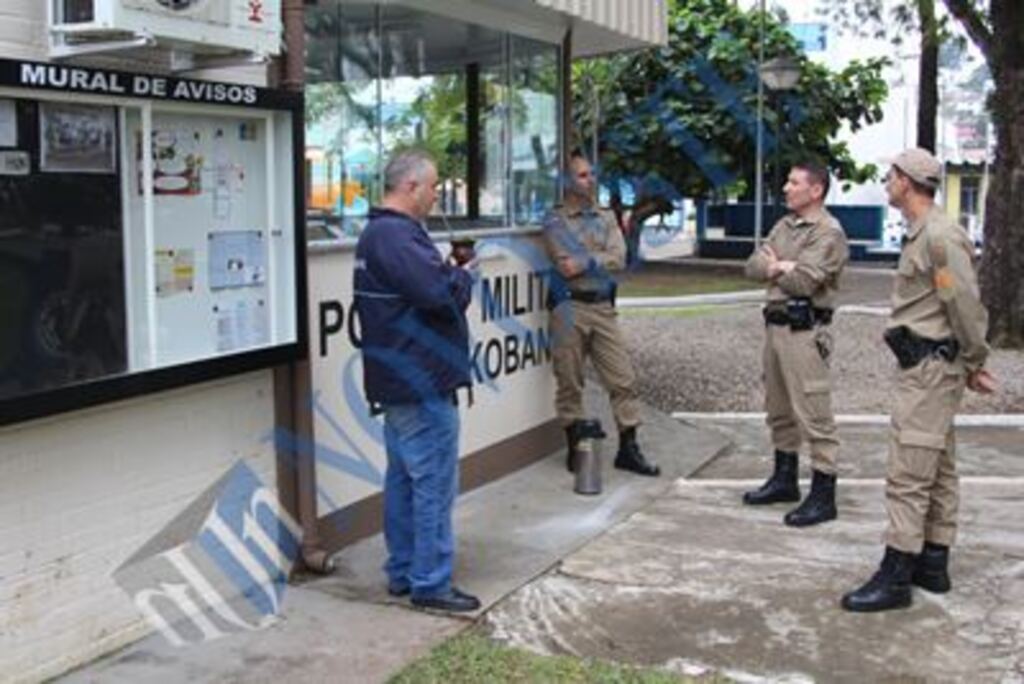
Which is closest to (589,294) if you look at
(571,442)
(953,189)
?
(571,442)

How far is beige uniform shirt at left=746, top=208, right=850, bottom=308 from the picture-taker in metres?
6.40

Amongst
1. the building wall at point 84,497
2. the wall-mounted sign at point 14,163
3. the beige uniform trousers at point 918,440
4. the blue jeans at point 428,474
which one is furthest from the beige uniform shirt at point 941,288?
the wall-mounted sign at point 14,163

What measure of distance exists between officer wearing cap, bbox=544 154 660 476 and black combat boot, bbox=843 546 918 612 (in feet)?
8.20

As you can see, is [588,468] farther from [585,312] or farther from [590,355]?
[585,312]

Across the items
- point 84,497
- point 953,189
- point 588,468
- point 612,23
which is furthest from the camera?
point 953,189

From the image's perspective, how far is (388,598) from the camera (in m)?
5.20

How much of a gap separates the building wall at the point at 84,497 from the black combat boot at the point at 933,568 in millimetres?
3059

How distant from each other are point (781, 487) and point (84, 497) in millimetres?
3990

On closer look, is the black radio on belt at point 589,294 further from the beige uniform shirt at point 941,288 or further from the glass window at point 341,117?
the beige uniform shirt at point 941,288

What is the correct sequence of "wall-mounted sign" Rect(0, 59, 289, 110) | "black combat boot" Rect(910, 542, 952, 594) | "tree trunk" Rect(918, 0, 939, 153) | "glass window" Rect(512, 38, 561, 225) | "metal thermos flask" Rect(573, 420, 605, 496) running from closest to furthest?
"wall-mounted sign" Rect(0, 59, 289, 110)
"black combat boot" Rect(910, 542, 952, 594)
"metal thermos flask" Rect(573, 420, 605, 496)
"glass window" Rect(512, 38, 561, 225)
"tree trunk" Rect(918, 0, 939, 153)

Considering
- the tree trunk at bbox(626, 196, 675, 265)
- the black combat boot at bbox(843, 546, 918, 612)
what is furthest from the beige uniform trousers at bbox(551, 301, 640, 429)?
the tree trunk at bbox(626, 196, 675, 265)

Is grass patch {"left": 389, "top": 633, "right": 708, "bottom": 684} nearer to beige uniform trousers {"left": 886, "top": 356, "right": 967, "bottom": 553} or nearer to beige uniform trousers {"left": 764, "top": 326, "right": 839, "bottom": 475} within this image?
beige uniform trousers {"left": 886, "top": 356, "right": 967, "bottom": 553}

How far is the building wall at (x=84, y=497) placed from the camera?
4.04 metres

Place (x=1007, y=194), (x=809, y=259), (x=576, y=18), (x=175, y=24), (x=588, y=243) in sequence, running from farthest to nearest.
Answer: (x=1007, y=194), (x=576, y=18), (x=588, y=243), (x=809, y=259), (x=175, y=24)
